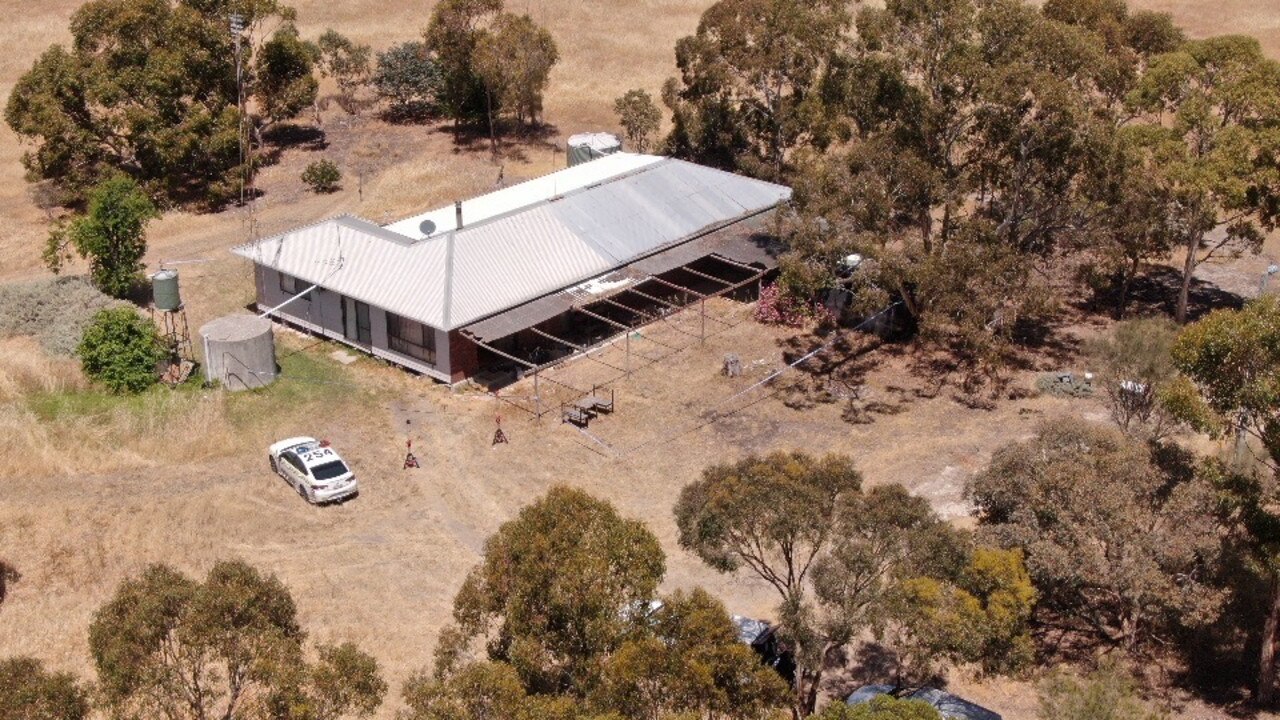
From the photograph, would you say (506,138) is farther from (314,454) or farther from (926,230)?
(314,454)

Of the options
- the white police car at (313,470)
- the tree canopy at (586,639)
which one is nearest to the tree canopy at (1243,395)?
the tree canopy at (586,639)

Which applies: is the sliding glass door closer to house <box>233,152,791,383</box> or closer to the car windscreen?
house <box>233,152,791,383</box>

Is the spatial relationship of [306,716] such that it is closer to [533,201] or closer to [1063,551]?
[1063,551]

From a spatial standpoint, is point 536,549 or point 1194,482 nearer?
point 536,549

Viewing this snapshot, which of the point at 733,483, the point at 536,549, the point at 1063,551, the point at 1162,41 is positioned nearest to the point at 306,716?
the point at 536,549

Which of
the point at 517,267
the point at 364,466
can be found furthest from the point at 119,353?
the point at 517,267
